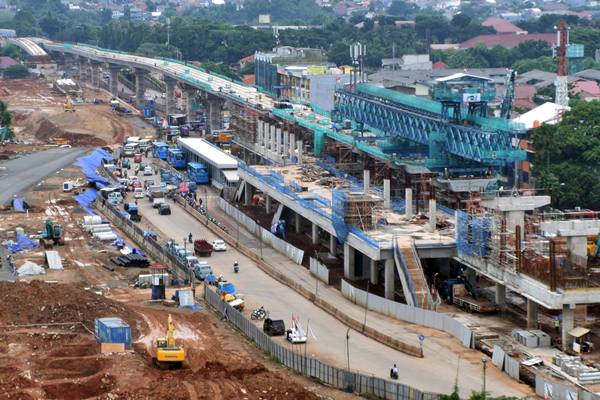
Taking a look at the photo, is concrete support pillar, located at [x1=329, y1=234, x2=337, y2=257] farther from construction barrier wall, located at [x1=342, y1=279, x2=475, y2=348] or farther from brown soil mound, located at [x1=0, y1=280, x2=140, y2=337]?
brown soil mound, located at [x1=0, y1=280, x2=140, y2=337]

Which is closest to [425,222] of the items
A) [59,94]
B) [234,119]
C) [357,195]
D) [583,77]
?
[357,195]

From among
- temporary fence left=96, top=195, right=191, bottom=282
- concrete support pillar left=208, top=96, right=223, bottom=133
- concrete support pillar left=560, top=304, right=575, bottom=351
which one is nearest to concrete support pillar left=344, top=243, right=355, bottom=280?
temporary fence left=96, top=195, right=191, bottom=282

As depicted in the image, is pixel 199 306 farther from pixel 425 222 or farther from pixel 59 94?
pixel 59 94

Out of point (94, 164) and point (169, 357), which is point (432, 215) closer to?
point (169, 357)

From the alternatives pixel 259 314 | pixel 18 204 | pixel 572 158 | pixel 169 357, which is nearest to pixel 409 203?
pixel 259 314

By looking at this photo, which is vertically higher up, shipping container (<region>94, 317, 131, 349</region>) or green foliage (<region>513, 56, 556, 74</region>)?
green foliage (<region>513, 56, 556, 74</region>)

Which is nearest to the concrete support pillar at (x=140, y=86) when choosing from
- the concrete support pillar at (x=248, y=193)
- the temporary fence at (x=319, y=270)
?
the concrete support pillar at (x=248, y=193)
